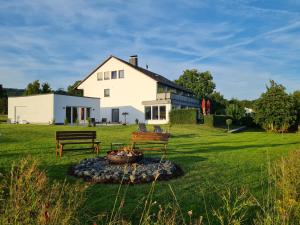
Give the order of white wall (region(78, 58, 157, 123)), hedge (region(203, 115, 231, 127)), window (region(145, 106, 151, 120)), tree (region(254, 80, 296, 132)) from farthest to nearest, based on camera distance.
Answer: white wall (region(78, 58, 157, 123)) → window (region(145, 106, 151, 120)) → hedge (region(203, 115, 231, 127)) → tree (region(254, 80, 296, 132))

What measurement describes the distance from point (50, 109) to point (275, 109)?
960 inches

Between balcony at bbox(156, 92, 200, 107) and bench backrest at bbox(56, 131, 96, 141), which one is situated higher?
balcony at bbox(156, 92, 200, 107)

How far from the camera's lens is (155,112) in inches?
1704

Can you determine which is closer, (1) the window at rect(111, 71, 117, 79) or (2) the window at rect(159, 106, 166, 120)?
(2) the window at rect(159, 106, 166, 120)

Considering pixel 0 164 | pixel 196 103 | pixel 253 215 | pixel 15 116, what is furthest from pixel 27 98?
pixel 253 215

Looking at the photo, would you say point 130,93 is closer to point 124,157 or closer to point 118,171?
point 124,157

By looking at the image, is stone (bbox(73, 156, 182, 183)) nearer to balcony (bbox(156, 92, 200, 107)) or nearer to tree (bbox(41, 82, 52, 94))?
balcony (bbox(156, 92, 200, 107))

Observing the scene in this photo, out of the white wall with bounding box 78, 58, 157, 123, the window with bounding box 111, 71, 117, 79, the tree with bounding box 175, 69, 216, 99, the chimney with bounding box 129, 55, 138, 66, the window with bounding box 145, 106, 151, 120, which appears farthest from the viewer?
the tree with bounding box 175, 69, 216, 99

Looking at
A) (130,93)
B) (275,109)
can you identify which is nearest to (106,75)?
(130,93)

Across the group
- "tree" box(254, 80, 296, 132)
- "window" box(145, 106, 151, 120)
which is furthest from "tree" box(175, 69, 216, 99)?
"tree" box(254, 80, 296, 132)

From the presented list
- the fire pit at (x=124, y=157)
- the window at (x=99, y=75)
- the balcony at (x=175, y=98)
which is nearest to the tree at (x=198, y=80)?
the balcony at (x=175, y=98)

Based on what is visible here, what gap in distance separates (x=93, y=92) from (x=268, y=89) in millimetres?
25914

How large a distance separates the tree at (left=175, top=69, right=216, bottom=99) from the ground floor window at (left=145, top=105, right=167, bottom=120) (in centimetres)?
3673

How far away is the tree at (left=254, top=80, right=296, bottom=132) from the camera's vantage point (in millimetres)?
32781
